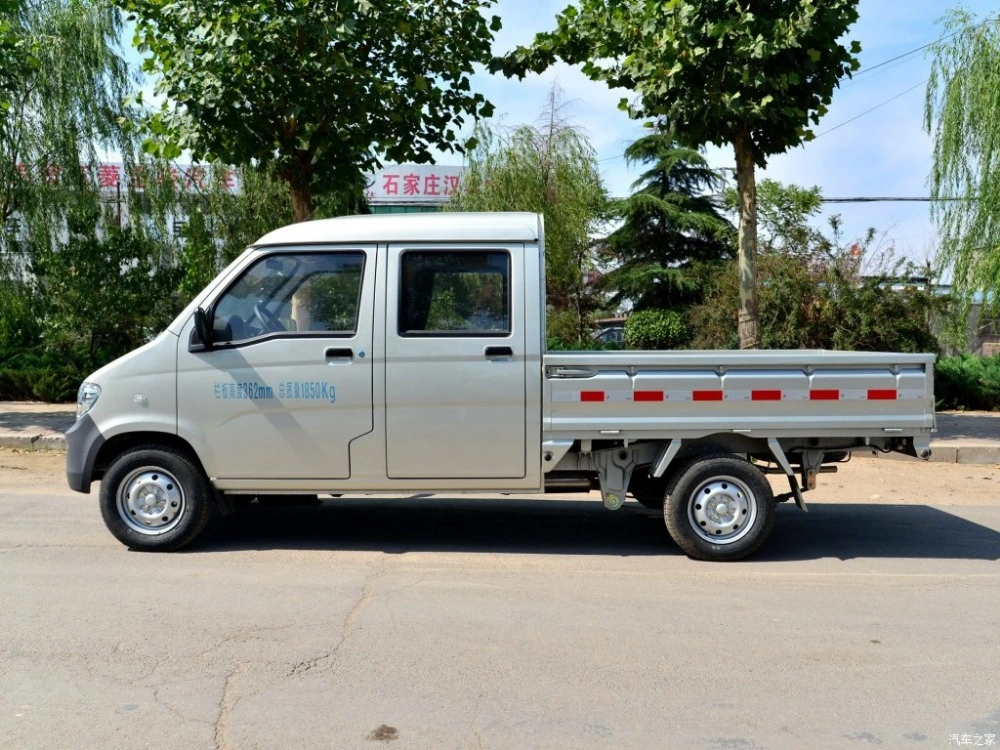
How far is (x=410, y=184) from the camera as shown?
30219mm

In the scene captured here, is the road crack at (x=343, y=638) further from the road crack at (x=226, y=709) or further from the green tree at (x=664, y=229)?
the green tree at (x=664, y=229)

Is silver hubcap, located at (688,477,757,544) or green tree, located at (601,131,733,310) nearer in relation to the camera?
silver hubcap, located at (688,477,757,544)

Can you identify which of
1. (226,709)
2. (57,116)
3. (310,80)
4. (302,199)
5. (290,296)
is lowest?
(226,709)

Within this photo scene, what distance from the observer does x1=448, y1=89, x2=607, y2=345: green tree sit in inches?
782

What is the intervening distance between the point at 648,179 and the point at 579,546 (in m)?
16.2

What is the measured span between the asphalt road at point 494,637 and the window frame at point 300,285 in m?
1.56

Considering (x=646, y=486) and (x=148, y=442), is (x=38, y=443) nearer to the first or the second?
(x=148, y=442)

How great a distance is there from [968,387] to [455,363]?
1187cm

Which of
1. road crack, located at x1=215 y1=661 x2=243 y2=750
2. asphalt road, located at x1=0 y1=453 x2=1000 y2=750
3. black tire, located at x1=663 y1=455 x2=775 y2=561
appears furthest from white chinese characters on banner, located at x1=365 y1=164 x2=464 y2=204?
road crack, located at x1=215 y1=661 x2=243 y2=750

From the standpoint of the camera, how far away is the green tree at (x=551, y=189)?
1988 cm

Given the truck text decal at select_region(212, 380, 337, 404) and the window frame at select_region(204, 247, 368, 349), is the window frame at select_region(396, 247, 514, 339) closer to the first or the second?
the window frame at select_region(204, 247, 368, 349)

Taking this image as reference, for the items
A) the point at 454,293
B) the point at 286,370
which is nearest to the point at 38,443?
the point at 286,370

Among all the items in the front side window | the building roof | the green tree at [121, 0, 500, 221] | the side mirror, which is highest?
the green tree at [121, 0, 500, 221]

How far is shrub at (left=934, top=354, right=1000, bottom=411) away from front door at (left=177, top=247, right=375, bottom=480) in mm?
11895
